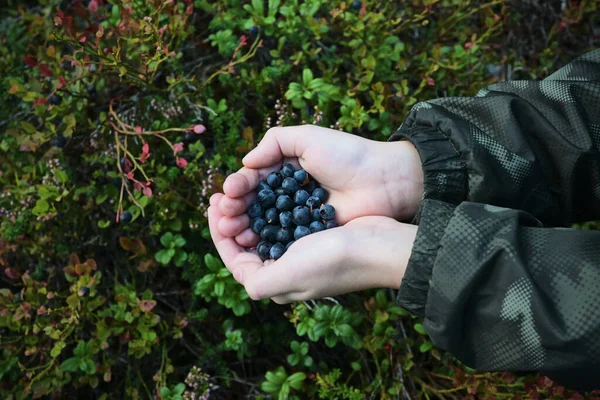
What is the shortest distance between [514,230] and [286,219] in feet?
2.22

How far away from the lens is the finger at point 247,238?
1.68m

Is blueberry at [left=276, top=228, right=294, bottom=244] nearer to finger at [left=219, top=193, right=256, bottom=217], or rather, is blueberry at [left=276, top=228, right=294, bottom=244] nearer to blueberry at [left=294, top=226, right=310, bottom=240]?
blueberry at [left=294, top=226, right=310, bottom=240]

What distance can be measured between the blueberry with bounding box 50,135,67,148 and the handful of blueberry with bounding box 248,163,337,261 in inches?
32.4

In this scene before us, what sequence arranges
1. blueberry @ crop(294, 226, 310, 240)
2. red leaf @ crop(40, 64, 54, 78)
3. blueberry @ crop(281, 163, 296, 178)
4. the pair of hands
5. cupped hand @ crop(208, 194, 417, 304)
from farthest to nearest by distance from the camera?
red leaf @ crop(40, 64, 54, 78), blueberry @ crop(281, 163, 296, 178), blueberry @ crop(294, 226, 310, 240), the pair of hands, cupped hand @ crop(208, 194, 417, 304)

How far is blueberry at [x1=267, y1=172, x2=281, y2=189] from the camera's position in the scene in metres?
1.68

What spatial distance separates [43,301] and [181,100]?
35.2 inches

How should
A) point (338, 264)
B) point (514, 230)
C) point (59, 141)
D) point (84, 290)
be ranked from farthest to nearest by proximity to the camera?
1. point (59, 141)
2. point (84, 290)
3. point (338, 264)
4. point (514, 230)

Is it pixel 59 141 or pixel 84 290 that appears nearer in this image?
pixel 84 290

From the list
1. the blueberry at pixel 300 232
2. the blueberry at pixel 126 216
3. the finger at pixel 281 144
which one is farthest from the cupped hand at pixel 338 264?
the blueberry at pixel 126 216

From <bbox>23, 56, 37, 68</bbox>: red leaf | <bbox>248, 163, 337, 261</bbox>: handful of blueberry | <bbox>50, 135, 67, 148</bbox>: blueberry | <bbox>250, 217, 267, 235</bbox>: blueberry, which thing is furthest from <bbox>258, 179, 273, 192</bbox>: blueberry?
<bbox>23, 56, 37, 68</bbox>: red leaf

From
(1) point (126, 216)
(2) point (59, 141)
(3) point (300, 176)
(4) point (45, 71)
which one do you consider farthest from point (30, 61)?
(3) point (300, 176)

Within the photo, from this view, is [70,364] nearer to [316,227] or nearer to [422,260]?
[316,227]

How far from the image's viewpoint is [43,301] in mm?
1937

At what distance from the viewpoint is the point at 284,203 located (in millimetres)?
1637
